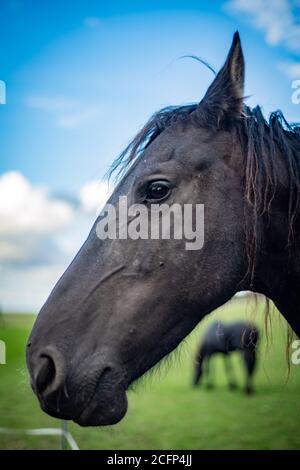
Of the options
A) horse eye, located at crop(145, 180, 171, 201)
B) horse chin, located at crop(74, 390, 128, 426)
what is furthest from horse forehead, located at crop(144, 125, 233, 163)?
horse chin, located at crop(74, 390, 128, 426)

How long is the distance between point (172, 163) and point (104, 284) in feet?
2.52

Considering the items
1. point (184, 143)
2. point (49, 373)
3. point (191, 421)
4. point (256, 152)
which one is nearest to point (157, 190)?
point (184, 143)

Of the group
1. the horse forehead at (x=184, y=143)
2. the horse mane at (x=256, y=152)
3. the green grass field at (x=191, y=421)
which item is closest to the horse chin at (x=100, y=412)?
the horse mane at (x=256, y=152)

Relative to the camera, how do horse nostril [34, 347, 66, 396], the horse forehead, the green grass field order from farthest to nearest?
the green grass field, the horse forehead, horse nostril [34, 347, 66, 396]

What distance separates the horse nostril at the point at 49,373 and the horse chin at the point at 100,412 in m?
0.20

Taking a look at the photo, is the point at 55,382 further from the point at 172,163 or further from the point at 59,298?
the point at 172,163

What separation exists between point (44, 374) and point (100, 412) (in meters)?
0.33

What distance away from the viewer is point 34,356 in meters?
1.99

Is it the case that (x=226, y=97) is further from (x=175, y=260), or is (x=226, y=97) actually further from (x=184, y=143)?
(x=175, y=260)

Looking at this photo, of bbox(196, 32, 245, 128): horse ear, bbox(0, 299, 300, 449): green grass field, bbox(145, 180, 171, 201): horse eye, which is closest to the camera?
bbox(145, 180, 171, 201): horse eye

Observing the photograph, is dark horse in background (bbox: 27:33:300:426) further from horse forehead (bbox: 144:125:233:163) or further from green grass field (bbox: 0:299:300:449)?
green grass field (bbox: 0:299:300:449)

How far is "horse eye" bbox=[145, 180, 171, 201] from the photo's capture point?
234 centimetres

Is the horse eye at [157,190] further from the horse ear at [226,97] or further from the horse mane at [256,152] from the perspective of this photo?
the horse ear at [226,97]
